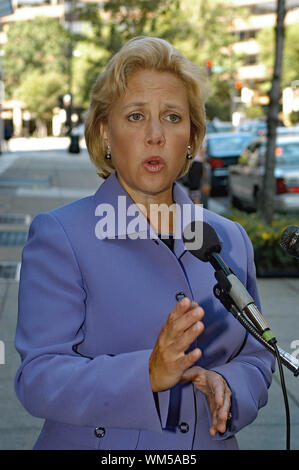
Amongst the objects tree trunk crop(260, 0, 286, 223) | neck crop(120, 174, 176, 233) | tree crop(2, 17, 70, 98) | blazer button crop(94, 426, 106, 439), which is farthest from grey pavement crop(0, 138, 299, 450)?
tree crop(2, 17, 70, 98)

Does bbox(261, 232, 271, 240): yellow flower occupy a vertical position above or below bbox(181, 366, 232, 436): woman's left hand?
below

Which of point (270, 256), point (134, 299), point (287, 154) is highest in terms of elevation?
point (134, 299)

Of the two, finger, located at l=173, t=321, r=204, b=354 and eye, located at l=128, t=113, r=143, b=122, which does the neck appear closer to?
eye, located at l=128, t=113, r=143, b=122

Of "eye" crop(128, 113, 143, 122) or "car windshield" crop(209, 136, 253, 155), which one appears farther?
"car windshield" crop(209, 136, 253, 155)

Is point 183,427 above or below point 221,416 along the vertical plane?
below

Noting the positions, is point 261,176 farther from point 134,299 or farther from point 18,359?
point 134,299

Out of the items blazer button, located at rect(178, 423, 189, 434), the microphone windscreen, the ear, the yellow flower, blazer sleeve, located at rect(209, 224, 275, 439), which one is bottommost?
the yellow flower

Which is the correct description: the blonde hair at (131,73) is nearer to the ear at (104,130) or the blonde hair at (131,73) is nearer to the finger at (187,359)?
the ear at (104,130)

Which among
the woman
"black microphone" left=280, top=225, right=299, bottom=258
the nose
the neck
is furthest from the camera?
the neck

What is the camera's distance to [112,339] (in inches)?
92.0

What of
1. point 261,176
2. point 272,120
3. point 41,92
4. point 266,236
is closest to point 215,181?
point 261,176

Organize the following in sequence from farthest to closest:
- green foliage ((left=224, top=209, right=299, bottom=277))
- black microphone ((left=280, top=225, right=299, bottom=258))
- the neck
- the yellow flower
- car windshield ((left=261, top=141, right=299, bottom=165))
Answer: car windshield ((left=261, top=141, right=299, bottom=165)) → the yellow flower → green foliage ((left=224, top=209, right=299, bottom=277)) → the neck → black microphone ((left=280, top=225, right=299, bottom=258))

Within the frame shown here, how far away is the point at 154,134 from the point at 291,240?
0.63 metres

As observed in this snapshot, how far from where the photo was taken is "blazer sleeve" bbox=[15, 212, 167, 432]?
2107mm
